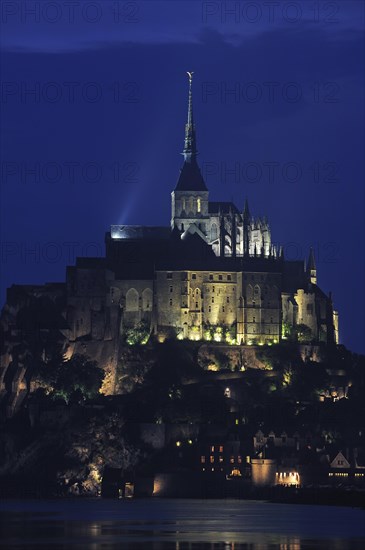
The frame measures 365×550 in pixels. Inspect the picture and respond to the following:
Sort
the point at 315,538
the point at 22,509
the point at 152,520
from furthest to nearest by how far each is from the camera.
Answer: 1. the point at 22,509
2. the point at 152,520
3. the point at 315,538

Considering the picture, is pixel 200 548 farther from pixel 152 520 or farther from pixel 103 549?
pixel 152 520

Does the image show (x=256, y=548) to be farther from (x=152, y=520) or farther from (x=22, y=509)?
(x=22, y=509)

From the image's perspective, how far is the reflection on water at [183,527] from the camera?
158 metres

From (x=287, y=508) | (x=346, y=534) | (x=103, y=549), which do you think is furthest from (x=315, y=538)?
(x=287, y=508)

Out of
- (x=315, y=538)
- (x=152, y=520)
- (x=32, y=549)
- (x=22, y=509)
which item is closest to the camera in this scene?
(x=32, y=549)

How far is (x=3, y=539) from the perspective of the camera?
15988cm

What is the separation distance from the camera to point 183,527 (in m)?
173

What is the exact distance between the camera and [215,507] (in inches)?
7835

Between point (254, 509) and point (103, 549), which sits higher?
point (254, 509)

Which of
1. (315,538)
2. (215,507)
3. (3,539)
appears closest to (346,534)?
(315,538)

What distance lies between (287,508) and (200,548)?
35.4 meters

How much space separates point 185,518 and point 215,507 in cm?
1696

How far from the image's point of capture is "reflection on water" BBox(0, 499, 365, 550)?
158 metres

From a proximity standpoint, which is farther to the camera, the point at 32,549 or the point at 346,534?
the point at 346,534
